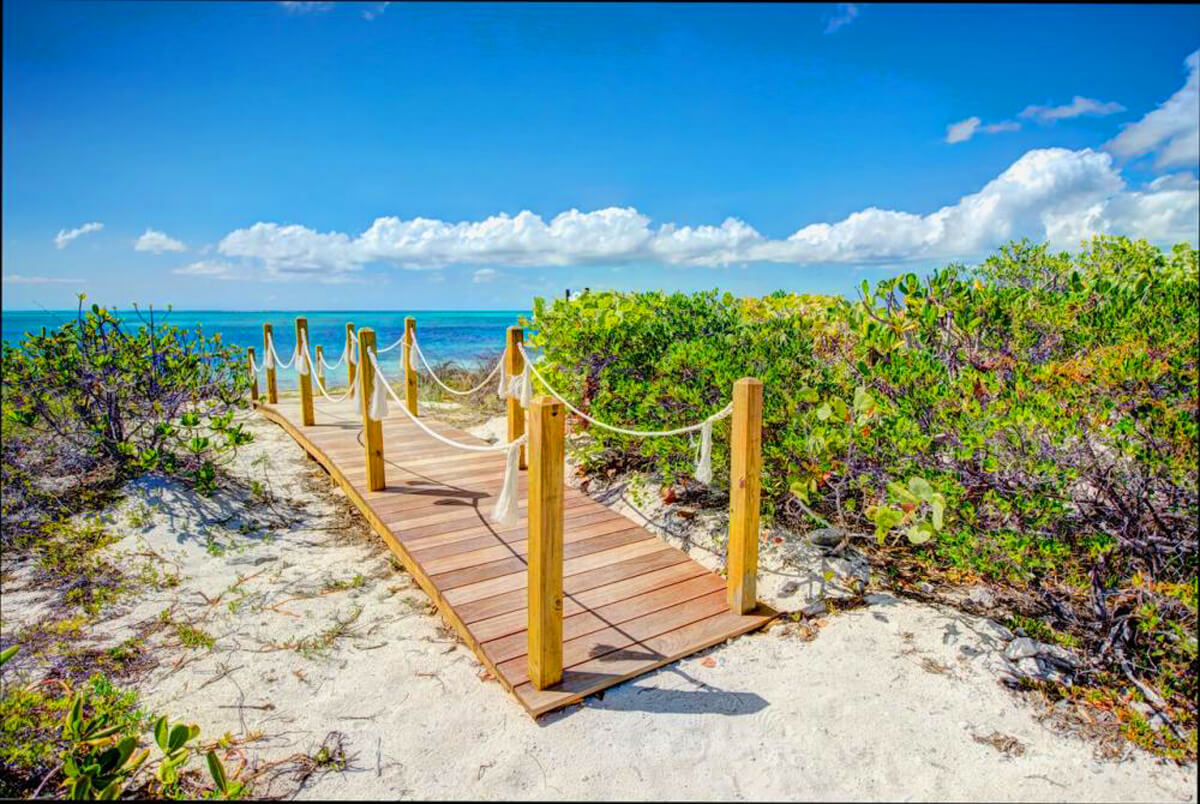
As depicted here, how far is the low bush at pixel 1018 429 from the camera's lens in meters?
2.83

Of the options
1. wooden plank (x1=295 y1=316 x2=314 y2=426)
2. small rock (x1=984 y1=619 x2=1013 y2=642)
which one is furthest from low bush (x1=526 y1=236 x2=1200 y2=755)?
wooden plank (x1=295 y1=316 x2=314 y2=426)

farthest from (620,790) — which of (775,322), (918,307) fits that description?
(775,322)

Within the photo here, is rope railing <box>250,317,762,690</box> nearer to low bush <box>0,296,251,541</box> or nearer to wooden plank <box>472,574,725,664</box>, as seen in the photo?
wooden plank <box>472,574,725,664</box>

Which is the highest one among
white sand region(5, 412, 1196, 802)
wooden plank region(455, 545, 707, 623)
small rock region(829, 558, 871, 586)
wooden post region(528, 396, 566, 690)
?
wooden post region(528, 396, 566, 690)

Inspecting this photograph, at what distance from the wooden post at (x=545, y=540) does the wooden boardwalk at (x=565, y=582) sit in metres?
0.17

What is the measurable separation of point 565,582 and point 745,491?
141 cm

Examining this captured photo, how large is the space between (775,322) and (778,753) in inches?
128

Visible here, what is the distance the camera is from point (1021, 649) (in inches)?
125

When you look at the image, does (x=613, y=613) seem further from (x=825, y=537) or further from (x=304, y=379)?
(x=304, y=379)

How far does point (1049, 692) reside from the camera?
9.78 ft

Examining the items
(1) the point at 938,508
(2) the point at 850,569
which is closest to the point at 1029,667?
Answer: (1) the point at 938,508

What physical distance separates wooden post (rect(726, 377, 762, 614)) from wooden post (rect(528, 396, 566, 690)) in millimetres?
1116

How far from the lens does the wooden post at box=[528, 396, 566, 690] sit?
2912 mm

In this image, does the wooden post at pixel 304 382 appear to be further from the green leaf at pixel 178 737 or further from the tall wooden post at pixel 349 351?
the green leaf at pixel 178 737
